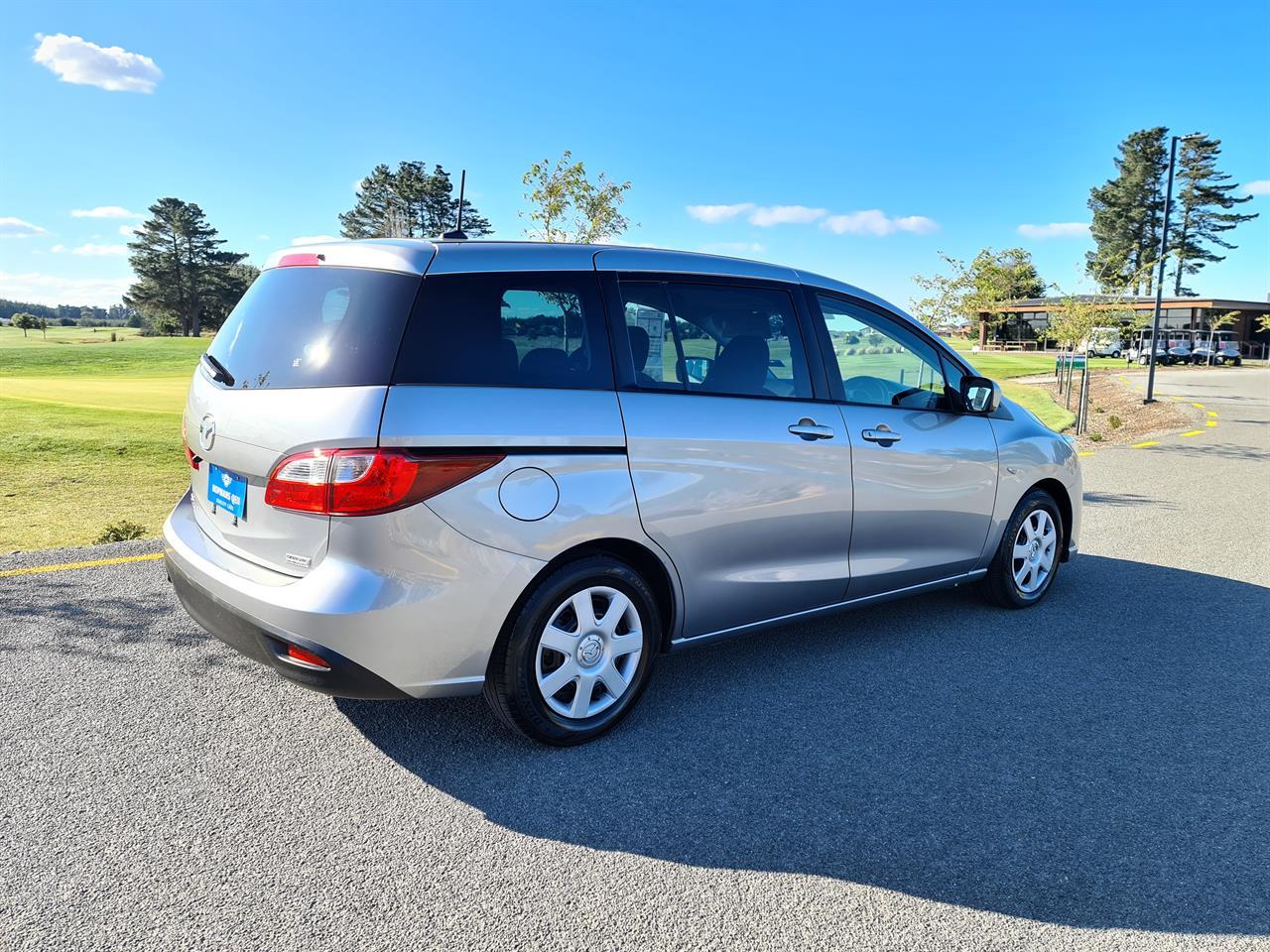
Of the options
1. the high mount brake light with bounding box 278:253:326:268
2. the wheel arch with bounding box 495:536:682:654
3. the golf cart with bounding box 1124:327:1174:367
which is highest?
the golf cart with bounding box 1124:327:1174:367

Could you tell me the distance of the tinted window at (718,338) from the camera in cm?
343

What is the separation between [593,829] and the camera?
2756mm

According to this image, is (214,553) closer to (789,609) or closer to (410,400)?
(410,400)

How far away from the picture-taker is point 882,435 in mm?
4074

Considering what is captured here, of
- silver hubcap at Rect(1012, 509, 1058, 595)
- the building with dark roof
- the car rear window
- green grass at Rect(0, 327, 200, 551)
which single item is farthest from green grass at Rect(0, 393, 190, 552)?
the building with dark roof

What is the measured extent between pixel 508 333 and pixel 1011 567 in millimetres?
3220

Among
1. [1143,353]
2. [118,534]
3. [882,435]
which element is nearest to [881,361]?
[882,435]

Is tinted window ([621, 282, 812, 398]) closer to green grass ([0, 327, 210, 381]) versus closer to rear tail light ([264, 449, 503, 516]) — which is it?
rear tail light ([264, 449, 503, 516])

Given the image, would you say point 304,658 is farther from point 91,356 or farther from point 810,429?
point 91,356

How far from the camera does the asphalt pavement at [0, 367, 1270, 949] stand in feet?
7.71

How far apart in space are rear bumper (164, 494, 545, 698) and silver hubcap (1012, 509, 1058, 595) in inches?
122

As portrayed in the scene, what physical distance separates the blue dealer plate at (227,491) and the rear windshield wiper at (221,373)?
30 cm

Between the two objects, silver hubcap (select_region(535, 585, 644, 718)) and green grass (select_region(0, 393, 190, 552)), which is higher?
silver hubcap (select_region(535, 585, 644, 718))

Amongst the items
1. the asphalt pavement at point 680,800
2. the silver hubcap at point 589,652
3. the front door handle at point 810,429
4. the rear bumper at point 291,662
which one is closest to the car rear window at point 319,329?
the rear bumper at point 291,662
